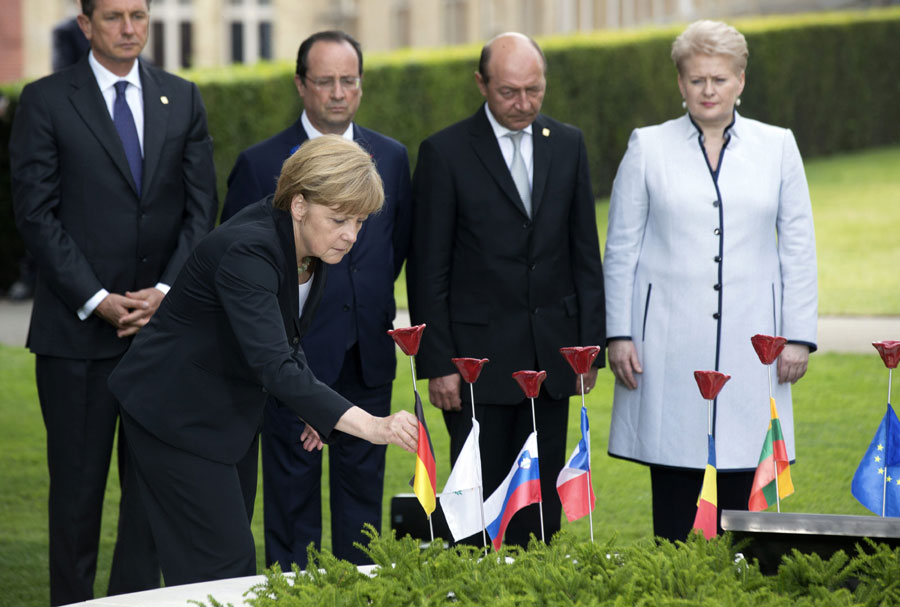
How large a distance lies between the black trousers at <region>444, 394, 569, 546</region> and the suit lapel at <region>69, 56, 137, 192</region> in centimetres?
150

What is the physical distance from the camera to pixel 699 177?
491cm

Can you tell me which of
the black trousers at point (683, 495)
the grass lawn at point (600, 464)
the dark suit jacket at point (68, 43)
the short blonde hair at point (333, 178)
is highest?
the dark suit jacket at point (68, 43)

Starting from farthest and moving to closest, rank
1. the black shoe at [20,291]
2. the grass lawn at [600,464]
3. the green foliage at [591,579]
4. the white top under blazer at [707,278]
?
1. the black shoe at [20,291]
2. the grass lawn at [600,464]
3. the white top under blazer at [707,278]
4. the green foliage at [591,579]

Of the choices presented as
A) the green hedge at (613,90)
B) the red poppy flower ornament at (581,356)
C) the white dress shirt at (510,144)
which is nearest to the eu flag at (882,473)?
the red poppy flower ornament at (581,356)

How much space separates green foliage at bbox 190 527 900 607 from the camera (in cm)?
327

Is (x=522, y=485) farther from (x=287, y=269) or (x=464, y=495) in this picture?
(x=287, y=269)

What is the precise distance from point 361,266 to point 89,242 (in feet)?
3.27

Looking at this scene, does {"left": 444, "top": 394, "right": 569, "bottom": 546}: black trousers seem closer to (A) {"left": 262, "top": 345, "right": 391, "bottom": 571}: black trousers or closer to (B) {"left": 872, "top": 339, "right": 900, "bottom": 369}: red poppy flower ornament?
(A) {"left": 262, "top": 345, "right": 391, "bottom": 571}: black trousers

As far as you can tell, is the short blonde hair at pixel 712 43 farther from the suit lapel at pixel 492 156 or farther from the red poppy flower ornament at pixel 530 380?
the red poppy flower ornament at pixel 530 380

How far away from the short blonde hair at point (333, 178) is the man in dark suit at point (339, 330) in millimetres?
1367

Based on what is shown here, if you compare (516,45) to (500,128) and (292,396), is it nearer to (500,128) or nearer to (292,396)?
(500,128)

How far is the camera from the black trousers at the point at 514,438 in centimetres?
509

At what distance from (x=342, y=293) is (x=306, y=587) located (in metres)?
1.94

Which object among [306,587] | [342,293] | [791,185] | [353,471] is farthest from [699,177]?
[306,587]
